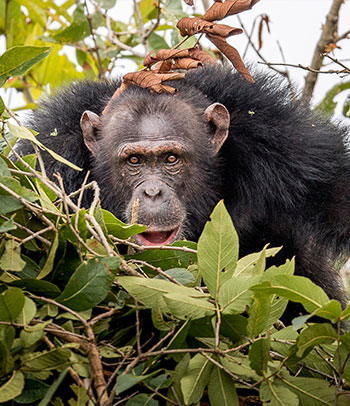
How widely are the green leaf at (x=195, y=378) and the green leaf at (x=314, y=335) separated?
272 millimetres

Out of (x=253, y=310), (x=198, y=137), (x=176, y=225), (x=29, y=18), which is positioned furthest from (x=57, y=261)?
(x=29, y=18)

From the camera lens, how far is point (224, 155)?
176 inches

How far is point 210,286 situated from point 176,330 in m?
0.21

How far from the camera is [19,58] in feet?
7.84

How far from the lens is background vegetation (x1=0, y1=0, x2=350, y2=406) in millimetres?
1923

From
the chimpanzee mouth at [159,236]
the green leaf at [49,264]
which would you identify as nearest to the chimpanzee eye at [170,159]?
the chimpanzee mouth at [159,236]

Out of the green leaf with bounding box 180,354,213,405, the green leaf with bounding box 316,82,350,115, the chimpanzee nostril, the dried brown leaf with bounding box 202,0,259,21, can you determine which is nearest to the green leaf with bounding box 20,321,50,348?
the green leaf with bounding box 180,354,213,405

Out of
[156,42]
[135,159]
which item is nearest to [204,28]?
[135,159]

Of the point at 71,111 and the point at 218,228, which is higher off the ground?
the point at 71,111

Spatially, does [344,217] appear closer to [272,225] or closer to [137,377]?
[272,225]

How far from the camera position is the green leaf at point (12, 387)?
6.04ft

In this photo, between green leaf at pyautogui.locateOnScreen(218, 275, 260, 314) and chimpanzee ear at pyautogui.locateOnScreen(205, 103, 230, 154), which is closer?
green leaf at pyautogui.locateOnScreen(218, 275, 260, 314)

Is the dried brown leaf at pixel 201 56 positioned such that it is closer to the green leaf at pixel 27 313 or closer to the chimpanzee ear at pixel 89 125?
A: the chimpanzee ear at pixel 89 125

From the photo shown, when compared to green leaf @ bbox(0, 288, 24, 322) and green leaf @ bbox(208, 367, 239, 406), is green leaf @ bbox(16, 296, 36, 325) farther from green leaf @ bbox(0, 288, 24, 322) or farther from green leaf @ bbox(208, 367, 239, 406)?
green leaf @ bbox(208, 367, 239, 406)
